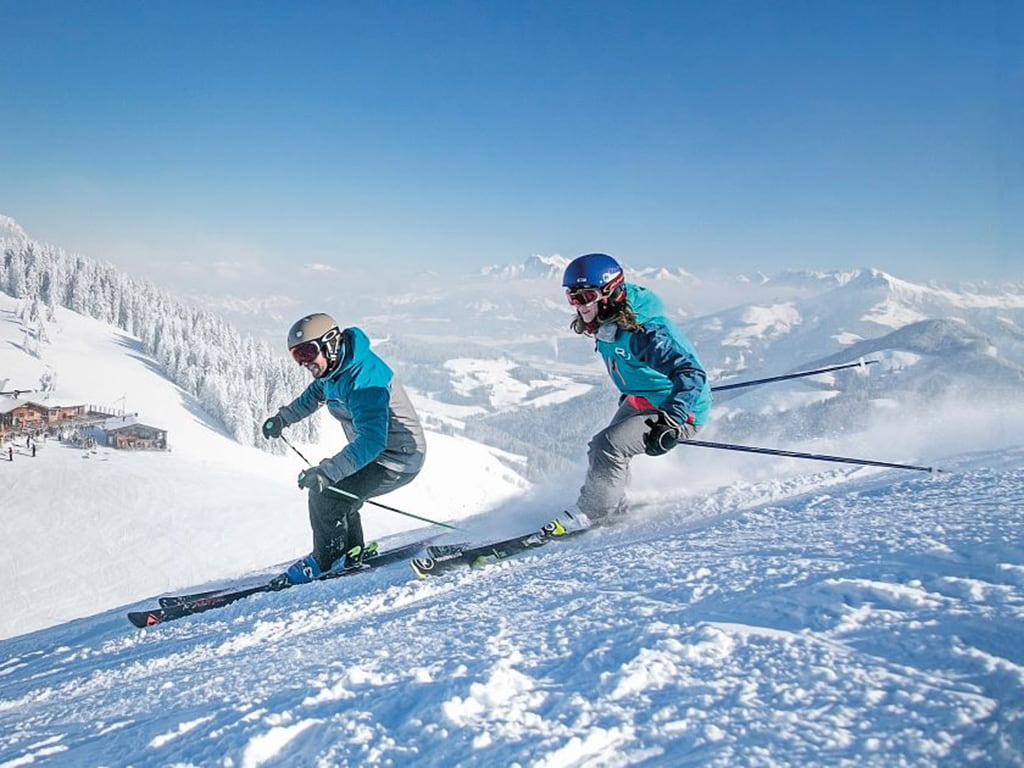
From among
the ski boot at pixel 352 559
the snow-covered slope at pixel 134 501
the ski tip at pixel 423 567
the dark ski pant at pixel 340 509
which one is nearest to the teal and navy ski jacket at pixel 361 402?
the dark ski pant at pixel 340 509

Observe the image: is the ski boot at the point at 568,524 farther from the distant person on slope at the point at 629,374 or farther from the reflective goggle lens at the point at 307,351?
the reflective goggle lens at the point at 307,351

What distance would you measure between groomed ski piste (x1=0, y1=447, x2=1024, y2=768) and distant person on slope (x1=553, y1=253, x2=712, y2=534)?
4.51 feet

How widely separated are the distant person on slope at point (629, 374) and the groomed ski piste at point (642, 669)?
1373 mm


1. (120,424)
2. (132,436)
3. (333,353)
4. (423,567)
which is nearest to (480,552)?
(423,567)

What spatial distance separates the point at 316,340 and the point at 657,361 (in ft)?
11.0

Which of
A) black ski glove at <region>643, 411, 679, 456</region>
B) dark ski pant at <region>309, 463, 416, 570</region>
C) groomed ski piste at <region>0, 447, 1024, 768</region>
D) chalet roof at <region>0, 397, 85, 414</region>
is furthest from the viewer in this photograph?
chalet roof at <region>0, 397, 85, 414</region>

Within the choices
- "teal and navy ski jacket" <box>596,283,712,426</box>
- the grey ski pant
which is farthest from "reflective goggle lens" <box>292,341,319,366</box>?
the grey ski pant

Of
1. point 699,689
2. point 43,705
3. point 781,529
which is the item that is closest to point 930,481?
point 781,529

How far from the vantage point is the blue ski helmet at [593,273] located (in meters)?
5.68

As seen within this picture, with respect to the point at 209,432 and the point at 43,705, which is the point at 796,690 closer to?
the point at 43,705

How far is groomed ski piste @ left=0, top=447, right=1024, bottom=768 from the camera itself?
175 centimetres

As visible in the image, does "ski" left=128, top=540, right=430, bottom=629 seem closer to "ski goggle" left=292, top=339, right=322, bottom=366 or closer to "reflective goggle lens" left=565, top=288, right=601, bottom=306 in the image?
"ski goggle" left=292, top=339, right=322, bottom=366

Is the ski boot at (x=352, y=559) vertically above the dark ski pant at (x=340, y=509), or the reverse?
the dark ski pant at (x=340, y=509)

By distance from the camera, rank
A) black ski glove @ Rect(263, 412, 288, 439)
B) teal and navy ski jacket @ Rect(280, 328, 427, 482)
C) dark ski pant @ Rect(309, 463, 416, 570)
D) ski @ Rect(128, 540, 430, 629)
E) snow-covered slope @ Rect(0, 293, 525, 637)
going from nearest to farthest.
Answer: teal and navy ski jacket @ Rect(280, 328, 427, 482) → ski @ Rect(128, 540, 430, 629) → dark ski pant @ Rect(309, 463, 416, 570) → black ski glove @ Rect(263, 412, 288, 439) → snow-covered slope @ Rect(0, 293, 525, 637)
